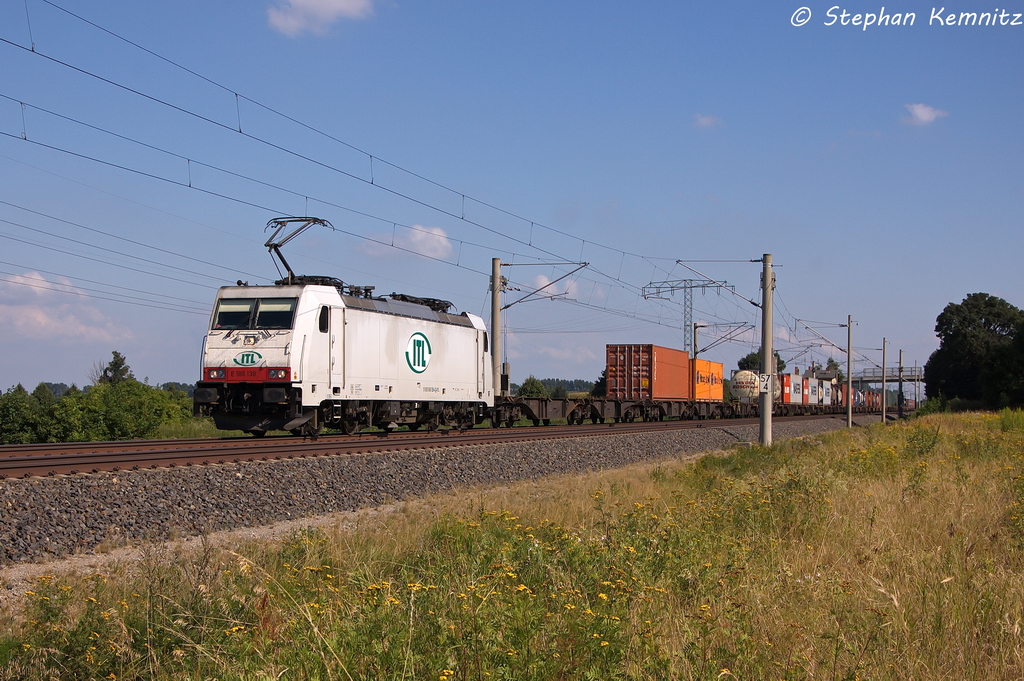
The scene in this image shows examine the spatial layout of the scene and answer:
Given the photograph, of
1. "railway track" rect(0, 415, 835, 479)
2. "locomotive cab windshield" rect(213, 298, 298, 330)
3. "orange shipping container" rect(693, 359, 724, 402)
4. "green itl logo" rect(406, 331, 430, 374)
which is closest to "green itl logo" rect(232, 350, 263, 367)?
"locomotive cab windshield" rect(213, 298, 298, 330)

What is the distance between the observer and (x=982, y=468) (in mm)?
13500

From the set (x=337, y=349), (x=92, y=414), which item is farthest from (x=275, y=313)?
(x=92, y=414)

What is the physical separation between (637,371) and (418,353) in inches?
761

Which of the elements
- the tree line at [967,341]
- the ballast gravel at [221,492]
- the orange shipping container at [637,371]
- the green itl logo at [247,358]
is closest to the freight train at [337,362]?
the green itl logo at [247,358]

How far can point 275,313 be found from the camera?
60.9 feet

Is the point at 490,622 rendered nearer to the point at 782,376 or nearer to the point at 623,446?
the point at 623,446

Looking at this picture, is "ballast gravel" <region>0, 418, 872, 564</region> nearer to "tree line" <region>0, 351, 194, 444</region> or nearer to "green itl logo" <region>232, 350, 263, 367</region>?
"green itl logo" <region>232, 350, 263, 367</region>

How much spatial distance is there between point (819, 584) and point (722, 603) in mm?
957

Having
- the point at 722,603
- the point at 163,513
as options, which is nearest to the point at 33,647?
the point at 722,603

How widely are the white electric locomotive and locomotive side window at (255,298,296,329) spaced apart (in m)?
0.02

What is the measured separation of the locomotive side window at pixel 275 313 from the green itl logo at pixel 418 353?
461 cm

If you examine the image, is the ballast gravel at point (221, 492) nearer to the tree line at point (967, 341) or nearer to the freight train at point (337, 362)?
the freight train at point (337, 362)

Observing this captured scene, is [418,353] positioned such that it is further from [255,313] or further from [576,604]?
[576,604]

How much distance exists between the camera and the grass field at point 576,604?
417 centimetres
